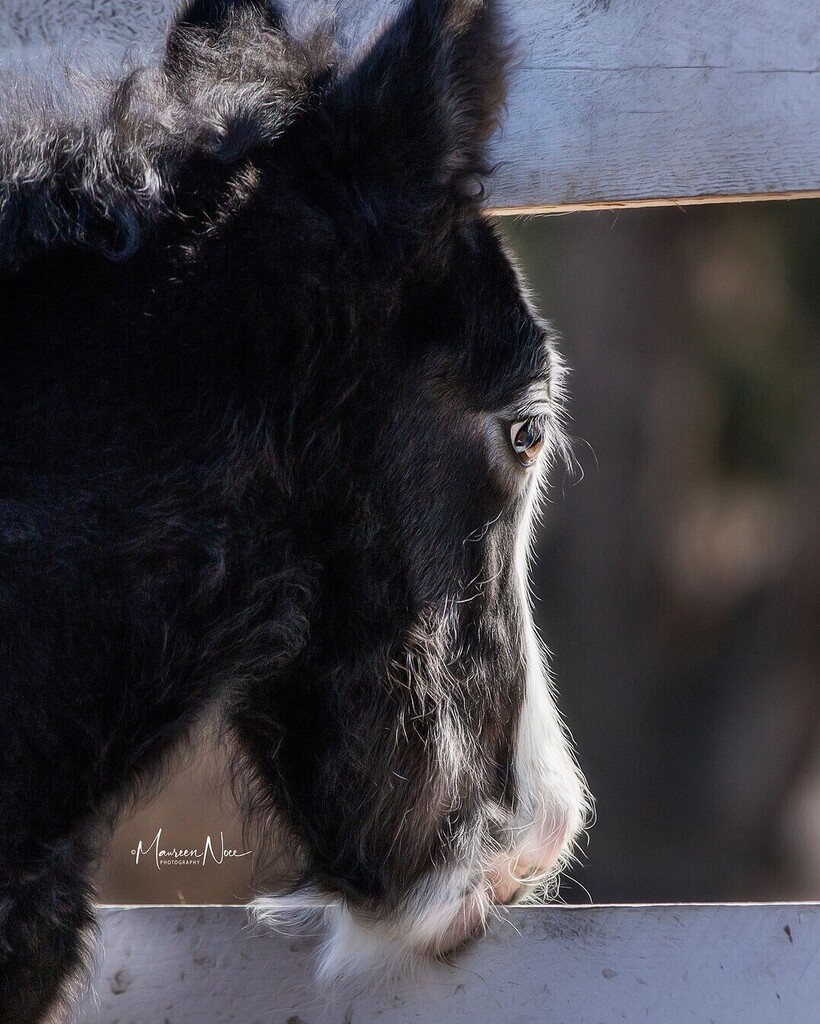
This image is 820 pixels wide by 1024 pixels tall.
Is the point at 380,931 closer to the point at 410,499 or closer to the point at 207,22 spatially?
the point at 410,499

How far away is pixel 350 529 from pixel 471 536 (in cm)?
18

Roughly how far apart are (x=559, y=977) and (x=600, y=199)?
111 centimetres

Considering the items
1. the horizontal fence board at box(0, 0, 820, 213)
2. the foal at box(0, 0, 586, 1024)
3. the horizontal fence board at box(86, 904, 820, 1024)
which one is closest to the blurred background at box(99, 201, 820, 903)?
the horizontal fence board at box(0, 0, 820, 213)

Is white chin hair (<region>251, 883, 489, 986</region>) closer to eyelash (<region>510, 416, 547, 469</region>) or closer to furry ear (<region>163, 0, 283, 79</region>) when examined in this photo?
eyelash (<region>510, 416, 547, 469</region>)

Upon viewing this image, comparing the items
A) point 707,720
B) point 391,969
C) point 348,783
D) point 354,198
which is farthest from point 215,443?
point 707,720

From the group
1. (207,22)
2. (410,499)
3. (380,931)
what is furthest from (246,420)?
(380,931)

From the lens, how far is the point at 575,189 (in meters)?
1.52

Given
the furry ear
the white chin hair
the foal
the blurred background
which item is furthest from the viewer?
the blurred background

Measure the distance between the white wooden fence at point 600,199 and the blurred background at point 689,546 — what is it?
908 millimetres

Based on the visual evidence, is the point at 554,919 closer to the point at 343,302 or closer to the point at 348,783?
the point at 348,783

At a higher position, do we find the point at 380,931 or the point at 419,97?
the point at 419,97

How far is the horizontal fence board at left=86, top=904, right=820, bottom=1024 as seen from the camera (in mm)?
1356

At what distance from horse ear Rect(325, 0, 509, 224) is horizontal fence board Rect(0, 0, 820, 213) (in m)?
0.45

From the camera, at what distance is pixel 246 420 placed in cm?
102
